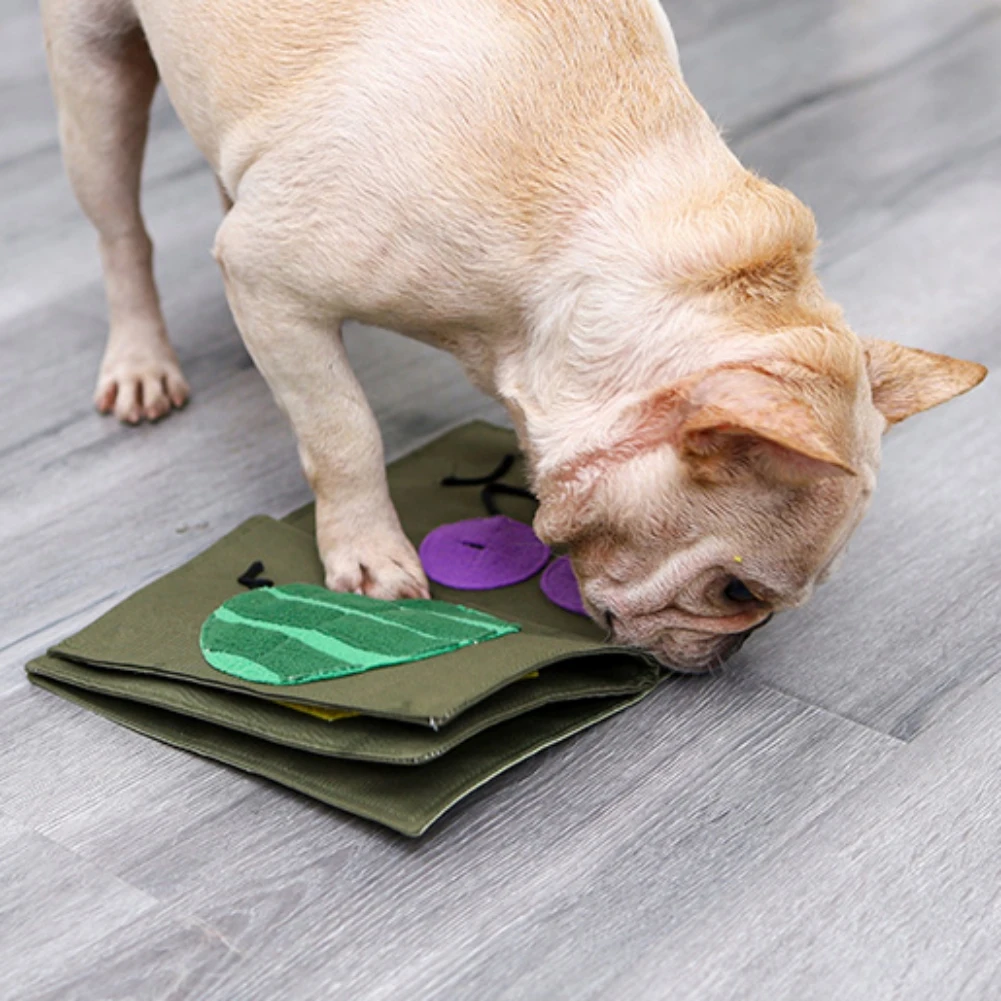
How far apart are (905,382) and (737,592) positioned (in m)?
0.30

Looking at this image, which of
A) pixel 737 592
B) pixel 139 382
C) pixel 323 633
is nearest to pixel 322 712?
pixel 323 633

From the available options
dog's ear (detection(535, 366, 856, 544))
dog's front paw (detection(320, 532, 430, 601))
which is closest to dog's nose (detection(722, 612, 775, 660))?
dog's ear (detection(535, 366, 856, 544))

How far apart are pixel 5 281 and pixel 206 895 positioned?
66.7 inches

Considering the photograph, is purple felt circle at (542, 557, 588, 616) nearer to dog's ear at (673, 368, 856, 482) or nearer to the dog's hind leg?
dog's ear at (673, 368, 856, 482)

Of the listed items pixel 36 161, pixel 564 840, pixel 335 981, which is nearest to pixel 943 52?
pixel 36 161

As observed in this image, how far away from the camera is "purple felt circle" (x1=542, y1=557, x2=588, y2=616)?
175 cm

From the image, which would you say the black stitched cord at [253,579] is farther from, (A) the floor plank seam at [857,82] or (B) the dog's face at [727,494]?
(A) the floor plank seam at [857,82]

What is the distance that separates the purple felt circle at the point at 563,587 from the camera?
5.73ft

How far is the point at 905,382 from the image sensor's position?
1.59m

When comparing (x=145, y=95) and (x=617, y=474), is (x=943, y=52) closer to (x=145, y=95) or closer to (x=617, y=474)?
(x=145, y=95)

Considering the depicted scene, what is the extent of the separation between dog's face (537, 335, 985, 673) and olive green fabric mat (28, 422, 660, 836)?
3.3 inches

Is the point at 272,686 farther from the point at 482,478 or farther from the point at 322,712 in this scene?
the point at 482,478

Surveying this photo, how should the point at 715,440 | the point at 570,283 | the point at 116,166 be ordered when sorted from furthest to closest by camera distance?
the point at 116,166 → the point at 570,283 → the point at 715,440

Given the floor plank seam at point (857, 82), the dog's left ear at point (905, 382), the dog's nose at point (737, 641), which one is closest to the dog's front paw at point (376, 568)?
the dog's nose at point (737, 641)
